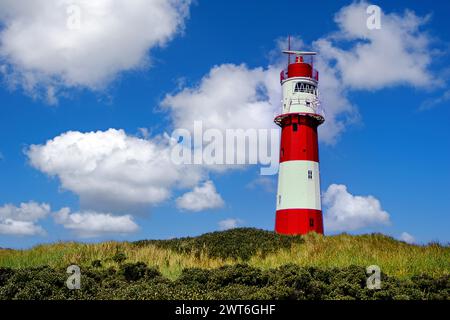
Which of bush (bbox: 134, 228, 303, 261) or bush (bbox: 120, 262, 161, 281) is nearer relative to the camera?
bush (bbox: 120, 262, 161, 281)

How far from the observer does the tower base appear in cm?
3036

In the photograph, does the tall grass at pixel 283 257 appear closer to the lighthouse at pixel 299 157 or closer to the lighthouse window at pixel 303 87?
the lighthouse at pixel 299 157

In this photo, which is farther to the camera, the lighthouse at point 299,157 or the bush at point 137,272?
the lighthouse at point 299,157

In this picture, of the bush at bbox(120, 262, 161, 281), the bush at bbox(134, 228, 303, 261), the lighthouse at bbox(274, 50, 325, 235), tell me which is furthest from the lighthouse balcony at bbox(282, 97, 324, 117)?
the bush at bbox(120, 262, 161, 281)

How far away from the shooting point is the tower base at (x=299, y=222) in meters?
30.4

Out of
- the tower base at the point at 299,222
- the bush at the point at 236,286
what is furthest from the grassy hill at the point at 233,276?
the tower base at the point at 299,222

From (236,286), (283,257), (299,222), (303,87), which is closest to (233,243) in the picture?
(299,222)

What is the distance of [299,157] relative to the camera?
3105cm

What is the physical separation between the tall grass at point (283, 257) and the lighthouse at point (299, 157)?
5272 millimetres

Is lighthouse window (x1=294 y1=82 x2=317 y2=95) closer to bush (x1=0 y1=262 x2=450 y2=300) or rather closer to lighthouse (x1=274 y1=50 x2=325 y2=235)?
lighthouse (x1=274 y1=50 x2=325 y2=235)

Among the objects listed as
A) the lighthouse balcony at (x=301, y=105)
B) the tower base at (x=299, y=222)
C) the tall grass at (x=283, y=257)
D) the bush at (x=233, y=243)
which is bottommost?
the tall grass at (x=283, y=257)

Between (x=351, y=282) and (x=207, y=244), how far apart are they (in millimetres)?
16070
